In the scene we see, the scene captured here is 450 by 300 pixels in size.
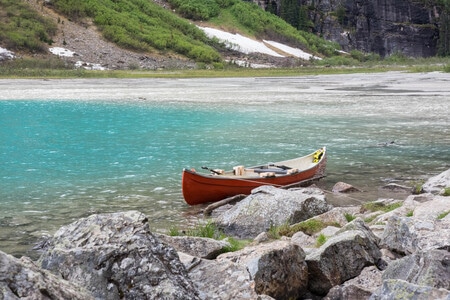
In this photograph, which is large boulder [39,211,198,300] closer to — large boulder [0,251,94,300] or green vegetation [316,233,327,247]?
large boulder [0,251,94,300]

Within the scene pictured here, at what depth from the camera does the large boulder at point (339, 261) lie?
7.34m

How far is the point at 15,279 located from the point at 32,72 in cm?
7221

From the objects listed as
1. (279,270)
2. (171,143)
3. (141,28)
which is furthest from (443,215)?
(141,28)

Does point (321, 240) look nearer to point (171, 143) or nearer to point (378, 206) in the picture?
point (378, 206)

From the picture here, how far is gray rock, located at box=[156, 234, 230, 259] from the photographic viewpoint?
8.24m

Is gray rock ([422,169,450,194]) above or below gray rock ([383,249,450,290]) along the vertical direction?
below

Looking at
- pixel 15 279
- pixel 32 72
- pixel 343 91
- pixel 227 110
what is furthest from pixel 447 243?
pixel 32 72

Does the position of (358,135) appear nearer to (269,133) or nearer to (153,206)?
(269,133)

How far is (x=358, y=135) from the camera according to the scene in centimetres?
2802

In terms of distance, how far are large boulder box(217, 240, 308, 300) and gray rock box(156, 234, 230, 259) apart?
101cm

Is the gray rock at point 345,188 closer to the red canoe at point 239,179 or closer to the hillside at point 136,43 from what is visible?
the red canoe at point 239,179

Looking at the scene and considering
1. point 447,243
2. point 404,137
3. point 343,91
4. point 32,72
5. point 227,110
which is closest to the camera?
point 447,243

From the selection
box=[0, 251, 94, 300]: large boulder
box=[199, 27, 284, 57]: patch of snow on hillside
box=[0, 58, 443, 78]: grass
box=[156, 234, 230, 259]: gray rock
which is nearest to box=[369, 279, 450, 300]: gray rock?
box=[0, 251, 94, 300]: large boulder

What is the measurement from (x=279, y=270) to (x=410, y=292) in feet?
8.07
